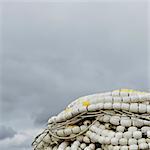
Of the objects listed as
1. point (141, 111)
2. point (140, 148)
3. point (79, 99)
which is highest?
point (79, 99)

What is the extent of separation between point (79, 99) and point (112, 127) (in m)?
1.30

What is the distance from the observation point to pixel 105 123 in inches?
336

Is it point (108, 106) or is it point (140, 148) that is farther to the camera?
point (108, 106)

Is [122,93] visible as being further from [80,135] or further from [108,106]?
[80,135]

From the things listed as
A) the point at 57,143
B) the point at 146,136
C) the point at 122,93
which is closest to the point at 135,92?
the point at 122,93

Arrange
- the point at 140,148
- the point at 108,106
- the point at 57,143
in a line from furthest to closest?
the point at 57,143 → the point at 108,106 → the point at 140,148

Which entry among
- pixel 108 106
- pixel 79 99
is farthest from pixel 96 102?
pixel 79 99

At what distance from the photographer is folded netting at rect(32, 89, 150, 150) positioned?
8.06 m

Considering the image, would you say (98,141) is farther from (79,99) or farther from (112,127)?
(79,99)

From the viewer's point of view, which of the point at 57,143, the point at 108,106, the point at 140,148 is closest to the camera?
the point at 140,148

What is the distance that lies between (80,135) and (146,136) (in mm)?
1205

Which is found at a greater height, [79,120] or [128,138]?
[79,120]

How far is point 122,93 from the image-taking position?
28.1 ft

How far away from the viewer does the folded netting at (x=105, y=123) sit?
26.5 feet
